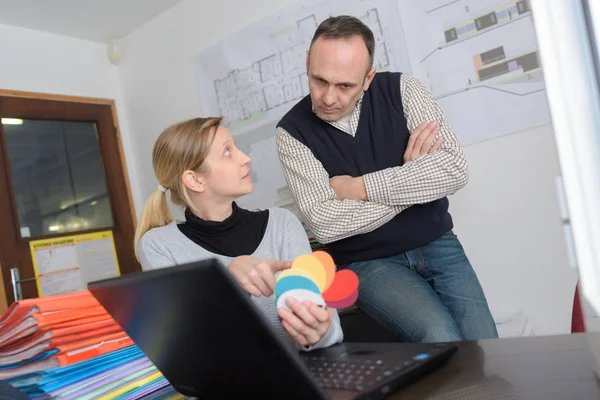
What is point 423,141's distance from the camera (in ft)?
5.50

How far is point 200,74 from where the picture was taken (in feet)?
11.7

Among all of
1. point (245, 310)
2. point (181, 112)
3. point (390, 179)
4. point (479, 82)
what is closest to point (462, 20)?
point (479, 82)

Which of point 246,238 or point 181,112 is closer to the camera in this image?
point 246,238

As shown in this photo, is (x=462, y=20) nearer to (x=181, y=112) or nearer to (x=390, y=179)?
(x=390, y=179)

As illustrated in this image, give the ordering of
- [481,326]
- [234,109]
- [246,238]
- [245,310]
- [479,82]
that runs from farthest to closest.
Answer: [234,109] < [479,82] < [481,326] < [246,238] < [245,310]

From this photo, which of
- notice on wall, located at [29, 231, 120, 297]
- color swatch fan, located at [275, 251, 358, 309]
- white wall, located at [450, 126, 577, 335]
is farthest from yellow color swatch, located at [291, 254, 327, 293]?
notice on wall, located at [29, 231, 120, 297]

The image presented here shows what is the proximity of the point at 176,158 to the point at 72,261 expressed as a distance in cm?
238

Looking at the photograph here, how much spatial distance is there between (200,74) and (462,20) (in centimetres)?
175

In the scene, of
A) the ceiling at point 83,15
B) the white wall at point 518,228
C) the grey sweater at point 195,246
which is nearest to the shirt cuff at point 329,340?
the grey sweater at point 195,246

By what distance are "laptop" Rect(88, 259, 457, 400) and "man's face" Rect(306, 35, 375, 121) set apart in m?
1.07

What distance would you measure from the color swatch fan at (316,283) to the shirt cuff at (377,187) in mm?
855

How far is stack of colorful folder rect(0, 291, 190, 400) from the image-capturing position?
2.34 ft

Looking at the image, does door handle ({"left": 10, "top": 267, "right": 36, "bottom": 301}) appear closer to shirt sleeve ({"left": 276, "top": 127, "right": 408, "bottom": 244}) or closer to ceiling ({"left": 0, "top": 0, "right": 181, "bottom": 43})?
ceiling ({"left": 0, "top": 0, "right": 181, "bottom": 43})

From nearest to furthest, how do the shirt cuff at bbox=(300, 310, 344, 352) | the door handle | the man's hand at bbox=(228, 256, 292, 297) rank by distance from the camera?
the man's hand at bbox=(228, 256, 292, 297), the shirt cuff at bbox=(300, 310, 344, 352), the door handle
